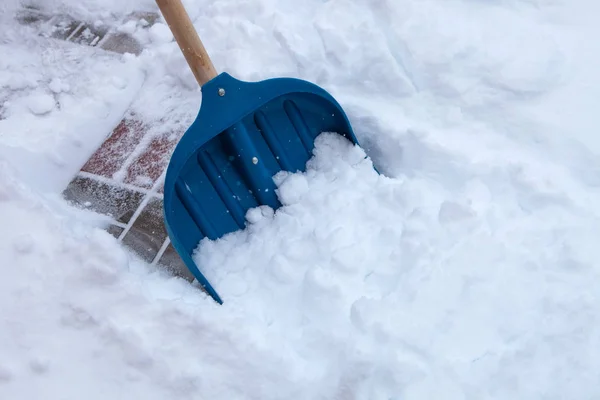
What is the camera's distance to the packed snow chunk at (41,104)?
1.81m

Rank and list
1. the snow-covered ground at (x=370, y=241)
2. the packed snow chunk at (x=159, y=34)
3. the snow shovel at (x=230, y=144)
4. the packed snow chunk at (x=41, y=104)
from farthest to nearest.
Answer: the packed snow chunk at (x=159, y=34) < the packed snow chunk at (x=41, y=104) < the snow shovel at (x=230, y=144) < the snow-covered ground at (x=370, y=241)

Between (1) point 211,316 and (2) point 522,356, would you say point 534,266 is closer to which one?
(2) point 522,356

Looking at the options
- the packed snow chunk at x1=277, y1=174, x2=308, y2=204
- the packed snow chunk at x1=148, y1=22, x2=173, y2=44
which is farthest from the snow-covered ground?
the packed snow chunk at x1=148, y1=22, x2=173, y2=44

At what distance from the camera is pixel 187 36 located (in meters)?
1.29

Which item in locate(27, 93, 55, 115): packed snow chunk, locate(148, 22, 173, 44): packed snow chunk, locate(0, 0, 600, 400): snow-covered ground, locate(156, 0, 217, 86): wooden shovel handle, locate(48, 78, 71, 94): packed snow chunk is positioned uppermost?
locate(156, 0, 217, 86): wooden shovel handle

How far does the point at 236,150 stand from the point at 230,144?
0.02m

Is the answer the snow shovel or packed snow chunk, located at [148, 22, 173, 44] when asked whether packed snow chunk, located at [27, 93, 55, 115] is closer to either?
packed snow chunk, located at [148, 22, 173, 44]

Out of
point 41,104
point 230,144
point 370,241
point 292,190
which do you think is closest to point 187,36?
point 230,144

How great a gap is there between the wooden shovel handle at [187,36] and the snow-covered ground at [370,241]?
33 cm

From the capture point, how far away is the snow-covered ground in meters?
1.19

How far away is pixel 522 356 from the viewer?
116 cm

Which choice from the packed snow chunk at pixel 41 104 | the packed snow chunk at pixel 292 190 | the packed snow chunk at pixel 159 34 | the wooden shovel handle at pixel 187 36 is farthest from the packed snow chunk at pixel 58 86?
the packed snow chunk at pixel 292 190

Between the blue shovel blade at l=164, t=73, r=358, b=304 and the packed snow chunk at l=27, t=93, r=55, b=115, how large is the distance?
756 mm

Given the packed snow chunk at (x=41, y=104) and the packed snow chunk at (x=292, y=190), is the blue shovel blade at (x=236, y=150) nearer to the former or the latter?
the packed snow chunk at (x=292, y=190)
